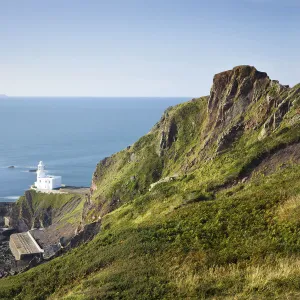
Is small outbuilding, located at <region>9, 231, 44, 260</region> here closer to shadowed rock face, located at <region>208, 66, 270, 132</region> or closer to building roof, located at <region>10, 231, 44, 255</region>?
building roof, located at <region>10, 231, 44, 255</region>

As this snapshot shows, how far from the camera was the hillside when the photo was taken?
17.7 m

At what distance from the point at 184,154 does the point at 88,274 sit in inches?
1626

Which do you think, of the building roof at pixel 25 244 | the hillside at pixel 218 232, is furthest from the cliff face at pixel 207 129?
the building roof at pixel 25 244

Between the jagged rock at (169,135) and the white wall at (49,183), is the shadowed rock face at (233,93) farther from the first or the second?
the white wall at (49,183)

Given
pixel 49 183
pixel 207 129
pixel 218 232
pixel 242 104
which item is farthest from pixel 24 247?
pixel 218 232

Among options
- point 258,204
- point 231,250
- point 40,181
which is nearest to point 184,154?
point 258,204

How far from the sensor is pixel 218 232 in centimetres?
2312

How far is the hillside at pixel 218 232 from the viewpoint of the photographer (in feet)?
57.9

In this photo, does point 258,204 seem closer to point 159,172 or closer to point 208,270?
point 208,270

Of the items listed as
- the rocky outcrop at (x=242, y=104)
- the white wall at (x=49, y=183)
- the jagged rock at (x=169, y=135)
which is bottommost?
the white wall at (x=49, y=183)

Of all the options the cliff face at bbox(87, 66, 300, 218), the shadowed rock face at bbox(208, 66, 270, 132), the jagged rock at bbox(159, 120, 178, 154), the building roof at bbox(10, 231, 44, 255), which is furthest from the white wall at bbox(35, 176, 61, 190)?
the shadowed rock face at bbox(208, 66, 270, 132)

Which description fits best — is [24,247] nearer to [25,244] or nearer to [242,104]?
[25,244]

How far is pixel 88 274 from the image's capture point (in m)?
23.9

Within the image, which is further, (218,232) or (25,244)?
(25,244)
